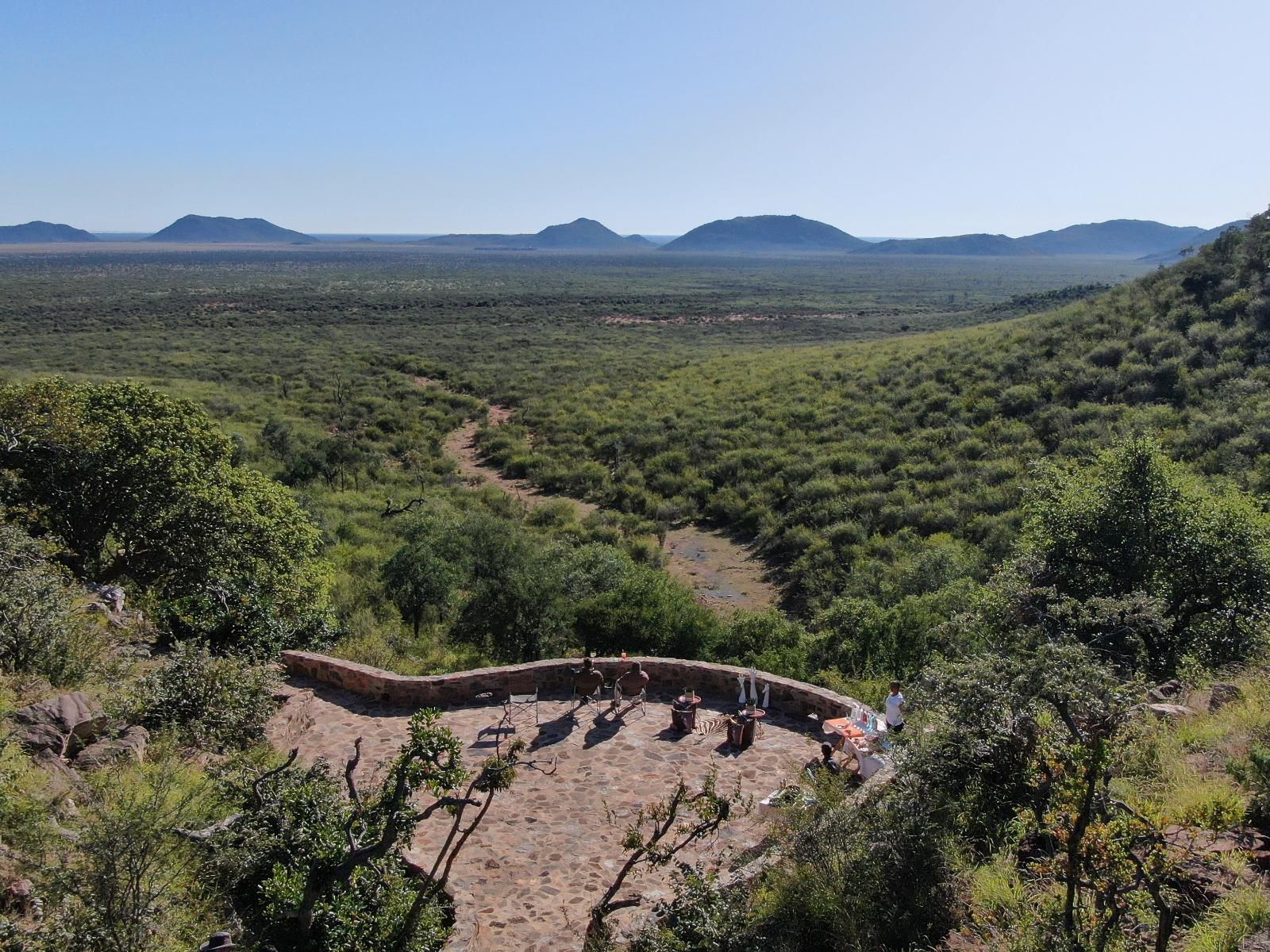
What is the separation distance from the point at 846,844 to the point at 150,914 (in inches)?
199

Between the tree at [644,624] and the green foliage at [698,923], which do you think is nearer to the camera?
the green foliage at [698,923]

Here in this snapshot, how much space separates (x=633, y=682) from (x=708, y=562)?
43.1 feet

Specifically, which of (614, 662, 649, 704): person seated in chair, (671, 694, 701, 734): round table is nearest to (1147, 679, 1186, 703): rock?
(671, 694, 701, 734): round table

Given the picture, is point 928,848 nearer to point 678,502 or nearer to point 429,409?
point 678,502

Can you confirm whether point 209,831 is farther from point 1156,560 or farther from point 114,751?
point 1156,560

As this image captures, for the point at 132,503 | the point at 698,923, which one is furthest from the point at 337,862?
the point at 132,503

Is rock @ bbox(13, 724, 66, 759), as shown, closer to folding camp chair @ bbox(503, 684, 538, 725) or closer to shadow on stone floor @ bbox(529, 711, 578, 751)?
folding camp chair @ bbox(503, 684, 538, 725)

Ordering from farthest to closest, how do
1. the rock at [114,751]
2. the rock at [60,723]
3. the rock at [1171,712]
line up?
the rock at [1171,712]
the rock at [114,751]
the rock at [60,723]

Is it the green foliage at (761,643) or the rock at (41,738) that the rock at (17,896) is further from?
the green foliage at (761,643)

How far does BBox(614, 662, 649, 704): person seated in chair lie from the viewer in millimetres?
11078

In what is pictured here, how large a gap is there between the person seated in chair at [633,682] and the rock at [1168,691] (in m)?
6.08

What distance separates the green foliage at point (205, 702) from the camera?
28.6 ft

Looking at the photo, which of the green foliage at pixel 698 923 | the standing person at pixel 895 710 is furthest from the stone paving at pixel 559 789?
the standing person at pixel 895 710

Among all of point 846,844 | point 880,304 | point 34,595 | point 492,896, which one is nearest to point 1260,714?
point 846,844
